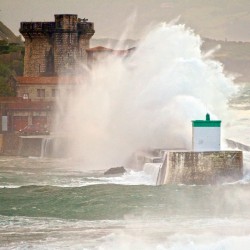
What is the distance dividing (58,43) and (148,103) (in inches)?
743

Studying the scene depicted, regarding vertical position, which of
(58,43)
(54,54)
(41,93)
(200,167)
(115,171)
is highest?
(58,43)

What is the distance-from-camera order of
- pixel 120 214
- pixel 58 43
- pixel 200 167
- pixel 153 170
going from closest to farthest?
1. pixel 120 214
2. pixel 200 167
3. pixel 153 170
4. pixel 58 43

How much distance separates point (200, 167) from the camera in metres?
22.0

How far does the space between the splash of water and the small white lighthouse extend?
254cm

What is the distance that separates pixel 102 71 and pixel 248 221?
67.8 ft

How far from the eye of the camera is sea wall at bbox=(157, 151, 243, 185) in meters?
22.0

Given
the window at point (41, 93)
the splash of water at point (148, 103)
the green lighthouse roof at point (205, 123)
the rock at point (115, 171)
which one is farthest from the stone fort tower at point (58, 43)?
the green lighthouse roof at point (205, 123)

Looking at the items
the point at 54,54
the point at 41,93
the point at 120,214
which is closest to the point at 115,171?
the point at 120,214

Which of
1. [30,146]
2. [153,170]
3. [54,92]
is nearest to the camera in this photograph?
[153,170]

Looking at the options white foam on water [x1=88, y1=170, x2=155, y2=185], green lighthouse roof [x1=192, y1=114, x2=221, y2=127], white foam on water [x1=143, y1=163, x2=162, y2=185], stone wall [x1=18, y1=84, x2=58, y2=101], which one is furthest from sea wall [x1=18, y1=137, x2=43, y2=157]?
green lighthouse roof [x1=192, y1=114, x2=221, y2=127]

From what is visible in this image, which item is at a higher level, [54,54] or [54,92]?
[54,54]

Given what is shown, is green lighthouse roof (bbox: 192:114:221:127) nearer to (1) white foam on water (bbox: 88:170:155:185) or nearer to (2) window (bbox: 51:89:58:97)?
(1) white foam on water (bbox: 88:170:155:185)

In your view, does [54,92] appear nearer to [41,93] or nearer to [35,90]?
[41,93]

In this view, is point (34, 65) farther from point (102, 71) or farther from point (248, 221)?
point (248, 221)
